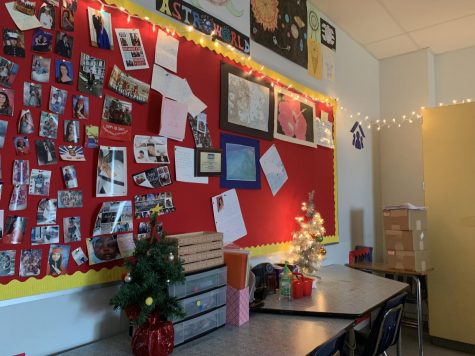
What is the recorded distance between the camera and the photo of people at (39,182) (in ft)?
4.46

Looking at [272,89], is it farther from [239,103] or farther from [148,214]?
[148,214]

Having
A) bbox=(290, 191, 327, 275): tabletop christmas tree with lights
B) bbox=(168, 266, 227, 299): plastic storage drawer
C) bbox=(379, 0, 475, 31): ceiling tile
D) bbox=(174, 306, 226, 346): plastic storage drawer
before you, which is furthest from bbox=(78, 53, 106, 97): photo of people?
bbox=(379, 0, 475, 31): ceiling tile

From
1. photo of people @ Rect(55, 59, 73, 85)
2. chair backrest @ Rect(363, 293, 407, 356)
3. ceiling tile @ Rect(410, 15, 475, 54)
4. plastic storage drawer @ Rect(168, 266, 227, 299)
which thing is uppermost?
ceiling tile @ Rect(410, 15, 475, 54)

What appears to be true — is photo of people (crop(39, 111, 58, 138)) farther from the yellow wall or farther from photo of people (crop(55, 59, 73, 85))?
the yellow wall

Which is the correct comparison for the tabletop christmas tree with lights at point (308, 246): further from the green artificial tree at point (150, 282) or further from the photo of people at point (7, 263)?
the photo of people at point (7, 263)

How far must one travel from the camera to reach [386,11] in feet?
10.9

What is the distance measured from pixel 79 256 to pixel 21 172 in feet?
1.25

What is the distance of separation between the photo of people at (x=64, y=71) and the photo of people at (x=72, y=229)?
526 millimetres

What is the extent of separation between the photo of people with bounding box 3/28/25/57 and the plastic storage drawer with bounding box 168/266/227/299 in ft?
3.27

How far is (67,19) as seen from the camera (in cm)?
149

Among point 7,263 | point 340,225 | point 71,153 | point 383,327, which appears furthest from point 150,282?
point 340,225

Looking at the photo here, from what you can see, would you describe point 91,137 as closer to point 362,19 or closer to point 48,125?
point 48,125

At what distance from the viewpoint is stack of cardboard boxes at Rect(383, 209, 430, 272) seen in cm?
320

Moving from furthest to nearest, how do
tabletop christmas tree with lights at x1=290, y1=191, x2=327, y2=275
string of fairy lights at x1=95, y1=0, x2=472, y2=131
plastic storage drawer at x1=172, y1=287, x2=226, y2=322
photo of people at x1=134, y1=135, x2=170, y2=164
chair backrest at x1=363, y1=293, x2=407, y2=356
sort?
tabletop christmas tree with lights at x1=290, y1=191, x2=327, y2=275
chair backrest at x1=363, y1=293, x2=407, y2=356
string of fairy lights at x1=95, y1=0, x2=472, y2=131
photo of people at x1=134, y1=135, x2=170, y2=164
plastic storage drawer at x1=172, y1=287, x2=226, y2=322
